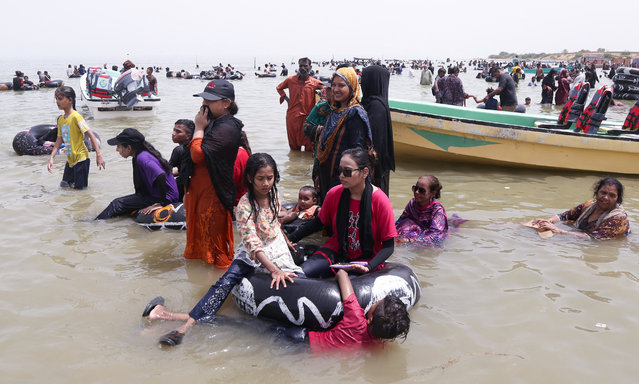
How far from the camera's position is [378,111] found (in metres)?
4.67

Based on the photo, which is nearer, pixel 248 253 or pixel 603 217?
pixel 248 253

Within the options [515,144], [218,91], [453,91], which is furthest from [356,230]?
[453,91]

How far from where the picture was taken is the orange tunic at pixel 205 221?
4062 millimetres

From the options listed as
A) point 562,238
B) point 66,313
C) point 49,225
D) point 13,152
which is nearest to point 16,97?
point 13,152

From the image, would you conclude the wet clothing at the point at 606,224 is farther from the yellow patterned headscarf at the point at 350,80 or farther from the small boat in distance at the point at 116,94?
the small boat in distance at the point at 116,94

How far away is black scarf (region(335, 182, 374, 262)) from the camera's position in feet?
12.1

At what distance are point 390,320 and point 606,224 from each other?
10.7 ft

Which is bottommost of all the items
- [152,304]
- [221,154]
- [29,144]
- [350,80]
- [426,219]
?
[152,304]

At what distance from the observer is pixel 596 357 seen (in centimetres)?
325

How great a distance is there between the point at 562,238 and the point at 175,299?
392 cm

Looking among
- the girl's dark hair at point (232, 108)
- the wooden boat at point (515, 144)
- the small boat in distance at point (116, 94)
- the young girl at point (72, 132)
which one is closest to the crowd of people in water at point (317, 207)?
the girl's dark hair at point (232, 108)

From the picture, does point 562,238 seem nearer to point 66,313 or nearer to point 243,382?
point 243,382

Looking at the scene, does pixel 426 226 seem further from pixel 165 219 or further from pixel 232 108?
pixel 165 219

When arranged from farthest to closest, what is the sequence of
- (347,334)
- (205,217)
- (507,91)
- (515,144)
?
1. (507,91)
2. (515,144)
3. (205,217)
4. (347,334)
